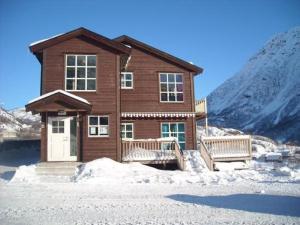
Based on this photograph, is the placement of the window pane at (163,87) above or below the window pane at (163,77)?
below

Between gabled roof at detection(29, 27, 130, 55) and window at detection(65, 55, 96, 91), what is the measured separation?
1.00 metres

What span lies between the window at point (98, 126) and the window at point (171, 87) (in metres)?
4.99

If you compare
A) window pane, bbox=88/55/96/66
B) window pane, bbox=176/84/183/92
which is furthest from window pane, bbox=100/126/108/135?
window pane, bbox=176/84/183/92

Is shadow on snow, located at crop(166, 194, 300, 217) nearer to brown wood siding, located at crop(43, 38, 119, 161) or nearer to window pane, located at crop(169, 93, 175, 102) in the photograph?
brown wood siding, located at crop(43, 38, 119, 161)

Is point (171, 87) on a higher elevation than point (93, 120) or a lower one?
higher

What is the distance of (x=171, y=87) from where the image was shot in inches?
899

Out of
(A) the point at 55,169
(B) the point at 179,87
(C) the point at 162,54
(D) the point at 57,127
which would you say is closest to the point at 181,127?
(B) the point at 179,87

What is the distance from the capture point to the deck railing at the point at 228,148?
19203mm

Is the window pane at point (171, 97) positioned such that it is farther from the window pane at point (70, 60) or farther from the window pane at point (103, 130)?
the window pane at point (70, 60)

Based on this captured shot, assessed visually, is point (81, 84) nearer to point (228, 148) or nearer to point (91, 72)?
point (91, 72)

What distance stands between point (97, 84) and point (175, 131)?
20.1 feet

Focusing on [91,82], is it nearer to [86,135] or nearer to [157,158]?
[86,135]

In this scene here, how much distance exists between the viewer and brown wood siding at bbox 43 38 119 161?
18.4 m

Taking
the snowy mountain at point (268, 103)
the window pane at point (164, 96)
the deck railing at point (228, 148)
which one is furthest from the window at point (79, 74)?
the snowy mountain at point (268, 103)
